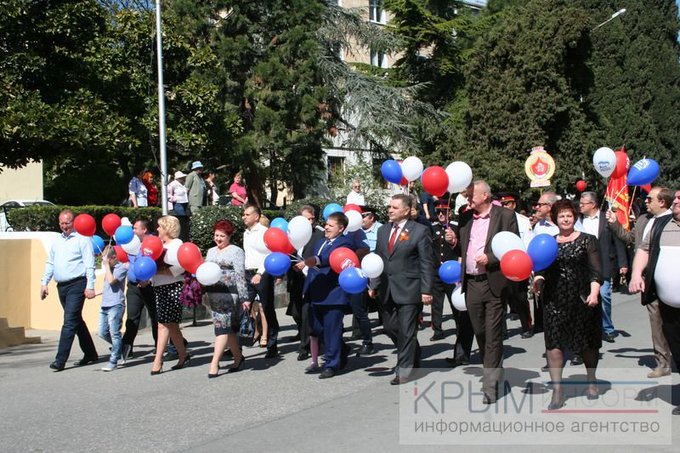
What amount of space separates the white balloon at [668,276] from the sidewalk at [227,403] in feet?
3.72

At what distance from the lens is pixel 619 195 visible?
42.5 feet

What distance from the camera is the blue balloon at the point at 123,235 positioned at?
32.1 ft

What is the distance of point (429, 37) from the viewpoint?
36219 millimetres

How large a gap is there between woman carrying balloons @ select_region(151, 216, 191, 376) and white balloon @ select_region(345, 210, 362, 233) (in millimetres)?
2048

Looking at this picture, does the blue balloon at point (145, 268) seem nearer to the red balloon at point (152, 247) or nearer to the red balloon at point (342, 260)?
the red balloon at point (152, 247)

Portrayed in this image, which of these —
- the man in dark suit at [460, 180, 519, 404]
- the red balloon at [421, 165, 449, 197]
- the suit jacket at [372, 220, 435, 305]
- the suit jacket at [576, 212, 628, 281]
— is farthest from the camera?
the suit jacket at [576, 212, 628, 281]

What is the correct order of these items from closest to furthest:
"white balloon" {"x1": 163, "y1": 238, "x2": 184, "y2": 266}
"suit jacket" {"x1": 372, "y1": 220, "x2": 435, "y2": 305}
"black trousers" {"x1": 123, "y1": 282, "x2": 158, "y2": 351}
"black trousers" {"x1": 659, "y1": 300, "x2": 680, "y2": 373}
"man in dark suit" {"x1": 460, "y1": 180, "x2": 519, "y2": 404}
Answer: "black trousers" {"x1": 659, "y1": 300, "x2": 680, "y2": 373} → "man in dark suit" {"x1": 460, "y1": 180, "x2": 519, "y2": 404} → "suit jacket" {"x1": 372, "y1": 220, "x2": 435, "y2": 305} → "white balloon" {"x1": 163, "y1": 238, "x2": 184, "y2": 266} → "black trousers" {"x1": 123, "y1": 282, "x2": 158, "y2": 351}

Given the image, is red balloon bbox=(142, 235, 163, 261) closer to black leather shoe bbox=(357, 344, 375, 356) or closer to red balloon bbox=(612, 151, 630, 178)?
black leather shoe bbox=(357, 344, 375, 356)

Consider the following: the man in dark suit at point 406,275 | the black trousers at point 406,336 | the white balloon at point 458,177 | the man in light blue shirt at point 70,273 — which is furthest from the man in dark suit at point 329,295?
the man in light blue shirt at point 70,273

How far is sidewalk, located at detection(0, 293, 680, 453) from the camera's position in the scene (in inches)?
255

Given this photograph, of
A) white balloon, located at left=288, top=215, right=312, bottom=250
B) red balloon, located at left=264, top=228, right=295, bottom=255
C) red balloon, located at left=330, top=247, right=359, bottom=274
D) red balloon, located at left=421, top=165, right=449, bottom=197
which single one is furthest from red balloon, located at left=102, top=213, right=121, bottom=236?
red balloon, located at left=421, top=165, right=449, bottom=197

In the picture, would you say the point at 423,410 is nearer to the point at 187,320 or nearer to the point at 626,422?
the point at 626,422

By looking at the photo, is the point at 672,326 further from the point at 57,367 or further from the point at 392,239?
the point at 57,367

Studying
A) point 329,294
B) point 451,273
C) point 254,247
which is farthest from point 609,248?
point 254,247
